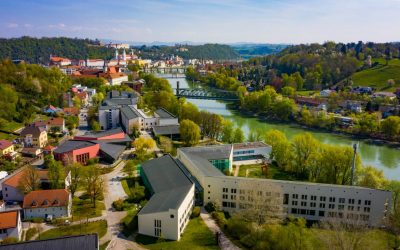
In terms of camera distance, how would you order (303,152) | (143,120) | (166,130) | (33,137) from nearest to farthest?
(303,152) < (33,137) < (166,130) < (143,120)

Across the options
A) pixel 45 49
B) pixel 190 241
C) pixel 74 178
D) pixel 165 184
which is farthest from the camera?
pixel 45 49

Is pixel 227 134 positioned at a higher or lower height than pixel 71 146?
lower

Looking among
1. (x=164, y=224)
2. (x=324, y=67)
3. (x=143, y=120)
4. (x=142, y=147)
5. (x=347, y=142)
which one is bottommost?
(x=347, y=142)

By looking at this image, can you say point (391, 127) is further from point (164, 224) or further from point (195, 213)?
point (164, 224)

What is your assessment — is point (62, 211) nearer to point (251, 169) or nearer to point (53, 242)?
point (53, 242)

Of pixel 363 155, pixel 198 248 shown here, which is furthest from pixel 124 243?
pixel 363 155

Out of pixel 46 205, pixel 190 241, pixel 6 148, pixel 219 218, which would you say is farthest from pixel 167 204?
pixel 6 148

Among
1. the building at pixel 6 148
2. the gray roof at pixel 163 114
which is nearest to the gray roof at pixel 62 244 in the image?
the building at pixel 6 148
